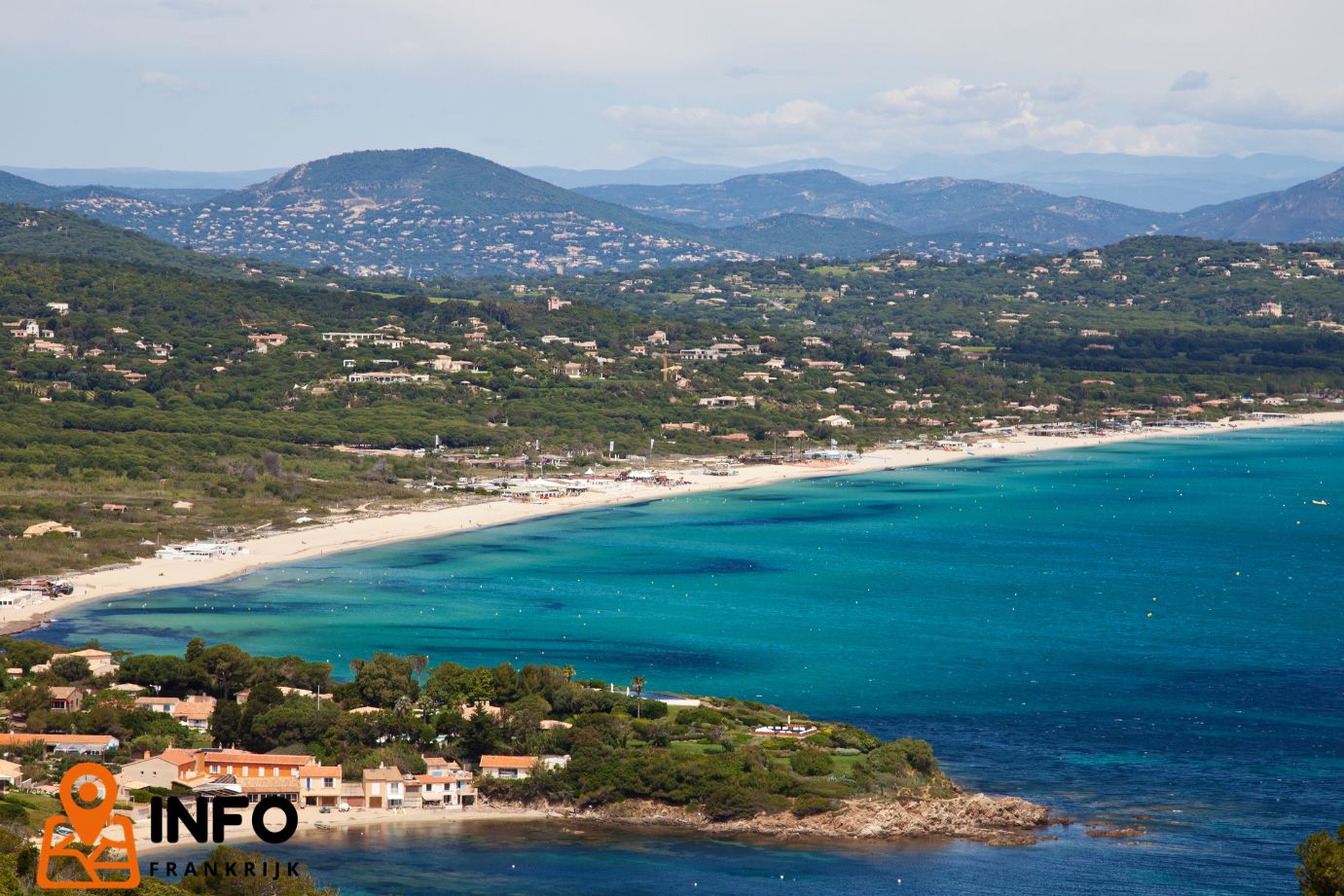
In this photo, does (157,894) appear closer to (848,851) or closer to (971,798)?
(848,851)

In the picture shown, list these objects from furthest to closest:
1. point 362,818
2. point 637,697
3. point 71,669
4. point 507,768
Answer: point 71,669
point 637,697
point 507,768
point 362,818

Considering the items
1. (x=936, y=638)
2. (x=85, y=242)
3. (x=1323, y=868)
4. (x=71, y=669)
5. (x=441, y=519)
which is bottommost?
(x=441, y=519)

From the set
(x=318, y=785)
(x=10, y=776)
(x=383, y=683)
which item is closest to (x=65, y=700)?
(x=10, y=776)

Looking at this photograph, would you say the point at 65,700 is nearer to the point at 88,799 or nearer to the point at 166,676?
the point at 166,676

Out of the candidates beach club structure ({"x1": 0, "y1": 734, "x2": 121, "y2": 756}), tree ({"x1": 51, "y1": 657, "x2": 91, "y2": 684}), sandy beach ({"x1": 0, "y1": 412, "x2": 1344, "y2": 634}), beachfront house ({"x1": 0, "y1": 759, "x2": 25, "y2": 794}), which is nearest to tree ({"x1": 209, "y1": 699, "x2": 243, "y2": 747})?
beach club structure ({"x1": 0, "y1": 734, "x2": 121, "y2": 756})

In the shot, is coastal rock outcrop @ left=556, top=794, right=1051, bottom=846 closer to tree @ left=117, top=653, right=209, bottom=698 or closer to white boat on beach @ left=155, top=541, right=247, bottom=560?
tree @ left=117, top=653, right=209, bottom=698

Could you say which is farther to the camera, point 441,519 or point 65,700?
point 441,519
